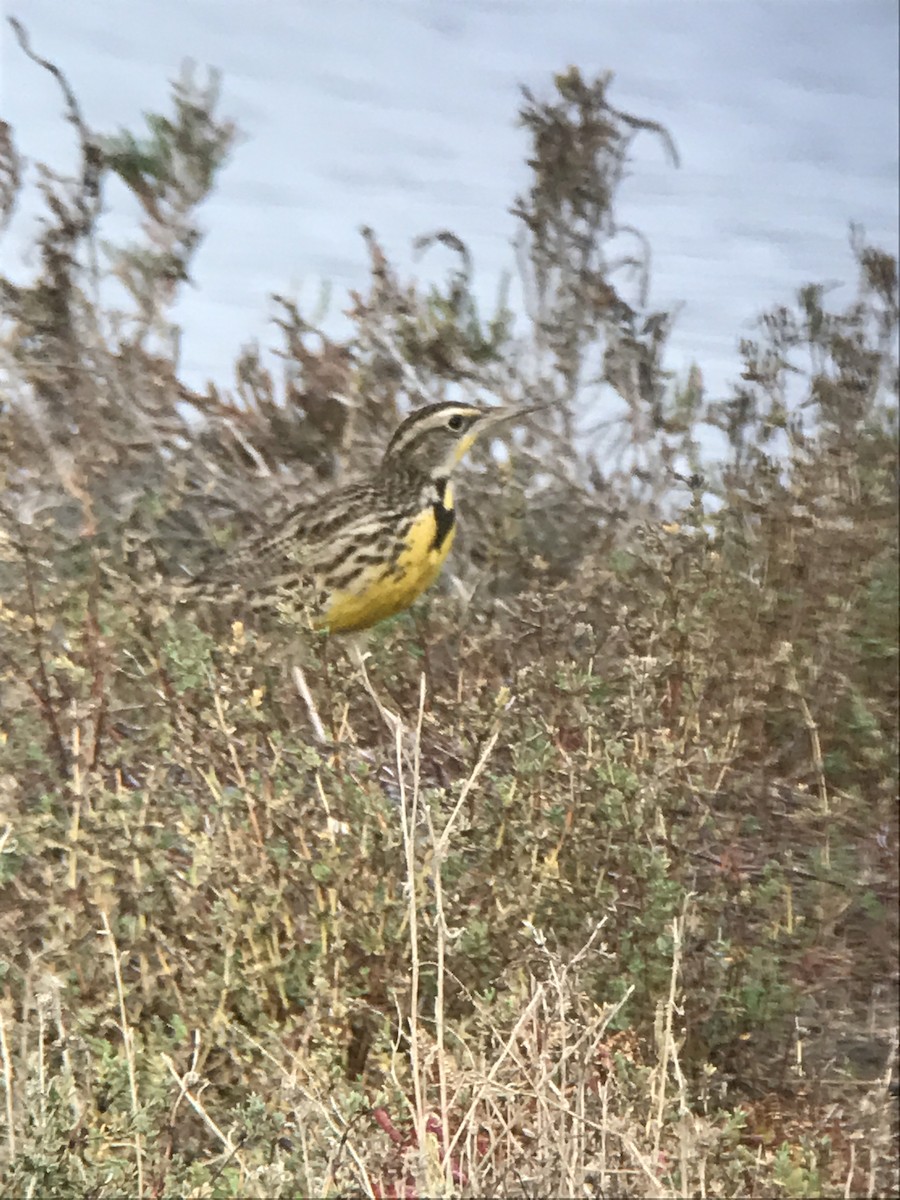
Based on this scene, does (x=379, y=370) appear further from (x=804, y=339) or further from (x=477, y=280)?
(x=804, y=339)

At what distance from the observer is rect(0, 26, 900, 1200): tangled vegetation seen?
51.2 inches

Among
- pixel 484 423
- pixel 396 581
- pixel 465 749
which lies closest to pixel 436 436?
pixel 484 423

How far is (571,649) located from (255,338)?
1.83ft

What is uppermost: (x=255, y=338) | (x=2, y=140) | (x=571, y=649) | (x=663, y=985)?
(x=2, y=140)

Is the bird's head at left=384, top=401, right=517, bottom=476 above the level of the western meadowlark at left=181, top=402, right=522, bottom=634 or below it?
above

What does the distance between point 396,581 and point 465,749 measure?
1.11ft

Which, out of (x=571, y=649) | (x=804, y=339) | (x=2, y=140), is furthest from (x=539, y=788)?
(x=2, y=140)

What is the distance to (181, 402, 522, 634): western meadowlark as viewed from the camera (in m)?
1.70

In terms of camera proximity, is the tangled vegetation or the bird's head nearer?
the tangled vegetation

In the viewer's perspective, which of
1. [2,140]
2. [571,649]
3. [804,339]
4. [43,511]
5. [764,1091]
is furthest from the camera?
[804,339]

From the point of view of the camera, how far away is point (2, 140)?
1357 millimetres

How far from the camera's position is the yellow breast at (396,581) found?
1749 millimetres

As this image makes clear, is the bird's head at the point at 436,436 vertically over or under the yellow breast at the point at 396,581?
over

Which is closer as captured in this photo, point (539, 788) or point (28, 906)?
point (28, 906)
